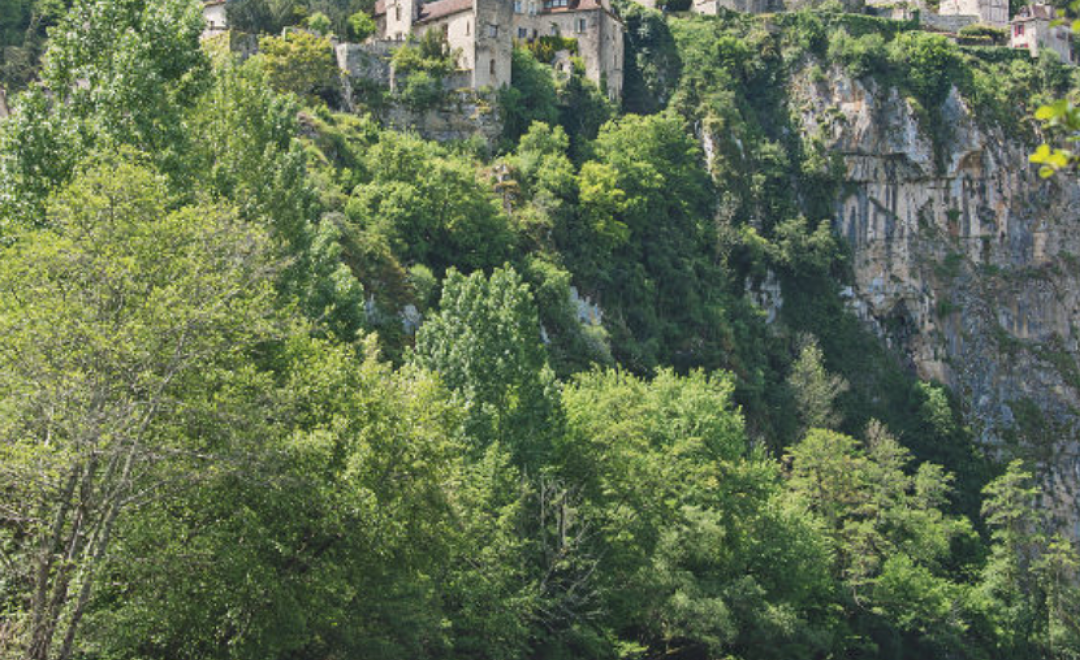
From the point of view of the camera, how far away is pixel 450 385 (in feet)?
129

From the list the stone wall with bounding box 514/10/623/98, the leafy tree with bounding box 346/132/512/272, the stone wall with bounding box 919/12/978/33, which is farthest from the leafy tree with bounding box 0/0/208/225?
the stone wall with bounding box 919/12/978/33

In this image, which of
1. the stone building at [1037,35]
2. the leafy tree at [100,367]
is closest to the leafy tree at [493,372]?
the leafy tree at [100,367]

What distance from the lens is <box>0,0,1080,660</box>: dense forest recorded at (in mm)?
22172

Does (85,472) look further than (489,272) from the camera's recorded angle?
No

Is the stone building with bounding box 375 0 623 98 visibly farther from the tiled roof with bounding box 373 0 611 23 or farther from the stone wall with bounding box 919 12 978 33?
the stone wall with bounding box 919 12 978 33

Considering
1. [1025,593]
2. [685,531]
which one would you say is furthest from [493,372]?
[1025,593]

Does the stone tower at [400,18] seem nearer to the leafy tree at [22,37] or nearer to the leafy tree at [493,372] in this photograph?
the leafy tree at [22,37]

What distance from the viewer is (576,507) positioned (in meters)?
39.3

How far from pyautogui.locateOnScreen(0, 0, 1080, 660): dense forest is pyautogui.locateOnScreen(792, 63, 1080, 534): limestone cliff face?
319 centimetres

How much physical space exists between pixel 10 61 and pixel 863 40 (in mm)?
54988

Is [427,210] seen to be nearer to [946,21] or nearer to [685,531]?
[685,531]

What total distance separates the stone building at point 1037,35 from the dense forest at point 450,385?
14.4m

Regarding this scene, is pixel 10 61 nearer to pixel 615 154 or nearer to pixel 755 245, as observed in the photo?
pixel 615 154

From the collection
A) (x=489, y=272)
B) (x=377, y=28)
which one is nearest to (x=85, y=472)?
(x=489, y=272)
